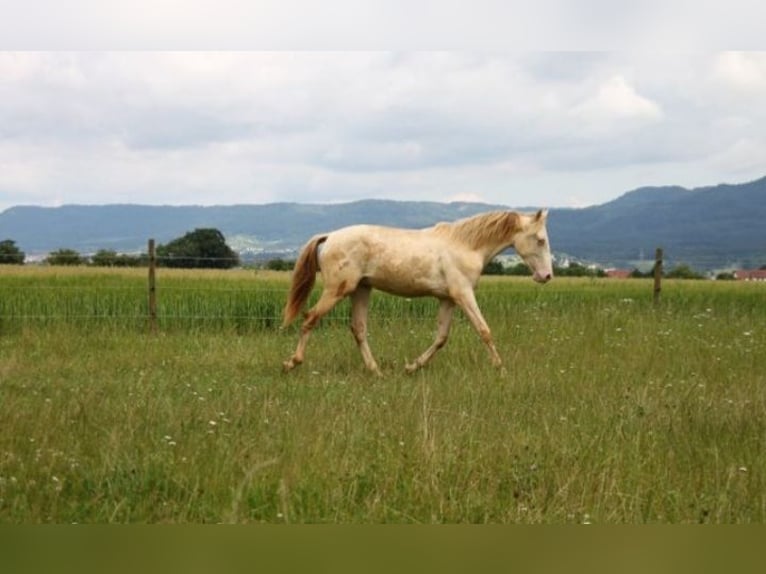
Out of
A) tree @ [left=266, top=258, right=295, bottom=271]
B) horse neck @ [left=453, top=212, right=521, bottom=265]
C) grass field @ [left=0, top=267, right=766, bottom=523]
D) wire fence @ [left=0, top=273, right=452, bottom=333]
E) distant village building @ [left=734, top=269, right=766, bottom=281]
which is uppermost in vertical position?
horse neck @ [left=453, top=212, right=521, bottom=265]

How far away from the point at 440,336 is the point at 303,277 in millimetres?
1717

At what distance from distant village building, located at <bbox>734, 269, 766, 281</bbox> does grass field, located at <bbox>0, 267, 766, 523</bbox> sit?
12062 millimetres

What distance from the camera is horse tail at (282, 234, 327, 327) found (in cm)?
945

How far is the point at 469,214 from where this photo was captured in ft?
32.0

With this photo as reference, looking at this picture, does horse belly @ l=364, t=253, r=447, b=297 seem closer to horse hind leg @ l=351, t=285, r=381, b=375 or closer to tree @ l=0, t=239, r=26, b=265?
horse hind leg @ l=351, t=285, r=381, b=375

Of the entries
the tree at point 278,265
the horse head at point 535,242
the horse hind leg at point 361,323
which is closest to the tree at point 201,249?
the tree at point 278,265

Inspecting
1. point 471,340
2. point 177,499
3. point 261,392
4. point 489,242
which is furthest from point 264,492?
point 471,340

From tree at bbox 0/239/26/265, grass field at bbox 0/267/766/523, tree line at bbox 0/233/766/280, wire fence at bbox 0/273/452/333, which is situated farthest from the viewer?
tree at bbox 0/239/26/265

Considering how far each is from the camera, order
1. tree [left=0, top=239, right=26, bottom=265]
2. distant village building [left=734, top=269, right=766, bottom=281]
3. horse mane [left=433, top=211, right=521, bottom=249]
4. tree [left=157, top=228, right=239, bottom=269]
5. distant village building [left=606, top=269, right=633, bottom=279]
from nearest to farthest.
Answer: horse mane [left=433, top=211, right=521, bottom=249] → tree [left=157, top=228, right=239, bottom=269] → tree [left=0, top=239, right=26, bottom=265] → distant village building [left=606, top=269, right=633, bottom=279] → distant village building [left=734, top=269, right=766, bottom=281]

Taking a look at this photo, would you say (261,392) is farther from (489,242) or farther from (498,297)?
(498,297)

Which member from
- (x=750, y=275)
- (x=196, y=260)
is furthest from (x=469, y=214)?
(x=750, y=275)

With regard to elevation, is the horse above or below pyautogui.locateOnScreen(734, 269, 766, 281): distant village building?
above

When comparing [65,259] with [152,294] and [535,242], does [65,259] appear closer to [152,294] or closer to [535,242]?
[152,294]

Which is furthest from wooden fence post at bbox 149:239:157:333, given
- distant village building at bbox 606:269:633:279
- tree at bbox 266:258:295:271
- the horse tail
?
distant village building at bbox 606:269:633:279
